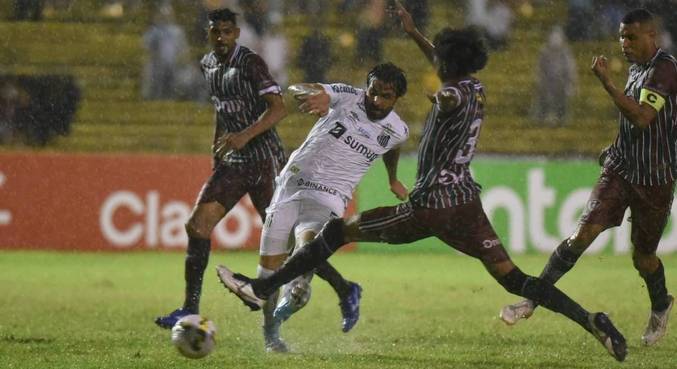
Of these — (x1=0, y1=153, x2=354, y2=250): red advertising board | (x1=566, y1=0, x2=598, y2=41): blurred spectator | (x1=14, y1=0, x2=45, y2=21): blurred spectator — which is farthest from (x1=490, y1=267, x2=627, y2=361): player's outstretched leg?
(x1=14, y1=0, x2=45, y2=21): blurred spectator

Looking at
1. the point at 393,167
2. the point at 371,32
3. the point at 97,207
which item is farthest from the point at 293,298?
the point at 371,32

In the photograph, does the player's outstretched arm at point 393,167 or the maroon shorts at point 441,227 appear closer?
the maroon shorts at point 441,227

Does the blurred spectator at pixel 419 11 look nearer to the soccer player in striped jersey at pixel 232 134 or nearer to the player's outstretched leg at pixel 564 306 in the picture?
the soccer player in striped jersey at pixel 232 134

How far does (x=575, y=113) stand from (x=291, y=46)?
4.13 metres

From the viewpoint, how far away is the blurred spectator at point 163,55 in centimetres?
1891

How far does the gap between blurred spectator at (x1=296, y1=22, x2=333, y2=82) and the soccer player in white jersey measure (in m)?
9.51

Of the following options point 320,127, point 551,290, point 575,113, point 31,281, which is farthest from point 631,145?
point 575,113

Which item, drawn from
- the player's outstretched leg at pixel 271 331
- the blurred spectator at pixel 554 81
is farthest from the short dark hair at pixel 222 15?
the blurred spectator at pixel 554 81

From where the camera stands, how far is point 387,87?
29.1 ft

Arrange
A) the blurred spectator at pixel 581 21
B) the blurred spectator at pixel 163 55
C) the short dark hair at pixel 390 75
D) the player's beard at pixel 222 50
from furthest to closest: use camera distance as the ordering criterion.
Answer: the blurred spectator at pixel 581 21 → the blurred spectator at pixel 163 55 → the player's beard at pixel 222 50 → the short dark hair at pixel 390 75

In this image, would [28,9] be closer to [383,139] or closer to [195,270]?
[195,270]

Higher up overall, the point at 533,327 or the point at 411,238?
the point at 411,238

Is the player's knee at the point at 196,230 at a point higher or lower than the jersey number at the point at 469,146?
lower

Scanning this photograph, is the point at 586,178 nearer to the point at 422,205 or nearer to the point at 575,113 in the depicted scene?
the point at 575,113
